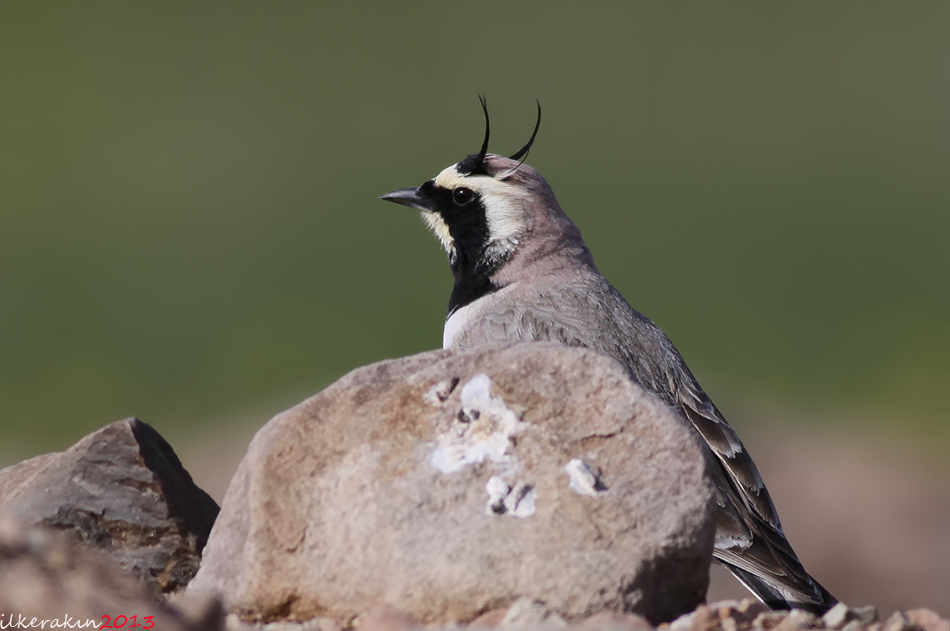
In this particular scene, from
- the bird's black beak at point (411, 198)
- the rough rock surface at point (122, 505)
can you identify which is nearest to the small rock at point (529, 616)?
the rough rock surface at point (122, 505)

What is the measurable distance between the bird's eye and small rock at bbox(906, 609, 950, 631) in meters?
3.29

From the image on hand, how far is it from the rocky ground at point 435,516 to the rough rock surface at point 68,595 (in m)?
0.01

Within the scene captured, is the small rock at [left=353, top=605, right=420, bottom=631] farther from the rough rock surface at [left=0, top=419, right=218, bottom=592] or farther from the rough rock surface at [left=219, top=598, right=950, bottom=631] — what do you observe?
the rough rock surface at [left=0, top=419, right=218, bottom=592]

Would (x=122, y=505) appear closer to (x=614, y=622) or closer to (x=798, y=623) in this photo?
(x=614, y=622)

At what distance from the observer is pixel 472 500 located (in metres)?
3.28

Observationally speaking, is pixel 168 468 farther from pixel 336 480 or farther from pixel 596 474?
pixel 596 474

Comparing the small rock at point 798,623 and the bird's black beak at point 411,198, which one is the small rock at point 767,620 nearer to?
the small rock at point 798,623

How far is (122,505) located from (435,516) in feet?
4.20

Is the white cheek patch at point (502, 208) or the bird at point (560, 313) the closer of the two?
the bird at point (560, 313)

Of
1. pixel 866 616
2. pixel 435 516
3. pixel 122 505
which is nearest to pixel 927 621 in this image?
pixel 866 616

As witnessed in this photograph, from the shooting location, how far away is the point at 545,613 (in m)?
2.99

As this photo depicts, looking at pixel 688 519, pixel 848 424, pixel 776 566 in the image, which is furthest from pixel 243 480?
pixel 848 424

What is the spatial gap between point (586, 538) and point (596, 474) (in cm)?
21

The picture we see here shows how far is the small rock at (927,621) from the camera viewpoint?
3.41 m
